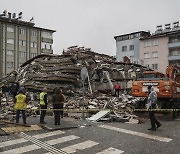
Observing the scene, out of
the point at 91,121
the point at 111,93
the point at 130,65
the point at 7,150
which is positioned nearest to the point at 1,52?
the point at 130,65

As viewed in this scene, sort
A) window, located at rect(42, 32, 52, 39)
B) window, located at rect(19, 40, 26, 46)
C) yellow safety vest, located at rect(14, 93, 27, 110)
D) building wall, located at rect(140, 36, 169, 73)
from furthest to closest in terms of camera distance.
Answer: window, located at rect(42, 32, 52, 39), window, located at rect(19, 40, 26, 46), building wall, located at rect(140, 36, 169, 73), yellow safety vest, located at rect(14, 93, 27, 110)

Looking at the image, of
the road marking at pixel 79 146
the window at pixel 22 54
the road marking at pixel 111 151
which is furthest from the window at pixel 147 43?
the road marking at pixel 111 151

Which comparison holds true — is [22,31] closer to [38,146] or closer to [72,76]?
[72,76]

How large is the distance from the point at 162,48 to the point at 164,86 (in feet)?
157

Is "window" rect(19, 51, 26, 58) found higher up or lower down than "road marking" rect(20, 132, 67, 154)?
higher up

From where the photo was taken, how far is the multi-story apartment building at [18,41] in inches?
2662

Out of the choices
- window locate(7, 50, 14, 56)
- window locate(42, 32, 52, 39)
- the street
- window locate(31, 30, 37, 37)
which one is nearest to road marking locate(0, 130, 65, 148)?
the street

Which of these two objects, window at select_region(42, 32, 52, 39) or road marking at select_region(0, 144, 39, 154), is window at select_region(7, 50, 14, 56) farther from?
road marking at select_region(0, 144, 39, 154)

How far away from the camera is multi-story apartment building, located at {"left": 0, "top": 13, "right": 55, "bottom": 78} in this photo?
222 feet

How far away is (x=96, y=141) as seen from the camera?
32.6 ft

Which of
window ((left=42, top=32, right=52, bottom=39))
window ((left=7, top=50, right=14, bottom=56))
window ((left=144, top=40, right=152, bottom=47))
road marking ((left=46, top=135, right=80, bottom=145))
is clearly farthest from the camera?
window ((left=42, top=32, right=52, bottom=39))

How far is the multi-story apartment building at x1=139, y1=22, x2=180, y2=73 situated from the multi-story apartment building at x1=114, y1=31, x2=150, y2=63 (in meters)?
2.02

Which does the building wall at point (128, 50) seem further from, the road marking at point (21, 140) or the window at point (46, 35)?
the road marking at point (21, 140)

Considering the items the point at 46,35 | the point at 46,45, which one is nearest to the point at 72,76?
the point at 46,45
